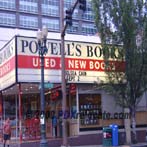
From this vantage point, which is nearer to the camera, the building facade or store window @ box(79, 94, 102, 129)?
the building facade

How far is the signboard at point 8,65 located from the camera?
2480 cm

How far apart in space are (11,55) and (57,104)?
224 inches

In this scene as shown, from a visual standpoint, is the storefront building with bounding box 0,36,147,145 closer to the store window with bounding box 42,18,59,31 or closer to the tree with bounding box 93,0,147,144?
the tree with bounding box 93,0,147,144

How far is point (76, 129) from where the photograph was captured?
1032 inches

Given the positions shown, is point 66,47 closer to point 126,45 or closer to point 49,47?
point 49,47

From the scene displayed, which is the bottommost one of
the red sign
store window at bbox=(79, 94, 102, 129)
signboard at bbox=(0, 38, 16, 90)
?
store window at bbox=(79, 94, 102, 129)

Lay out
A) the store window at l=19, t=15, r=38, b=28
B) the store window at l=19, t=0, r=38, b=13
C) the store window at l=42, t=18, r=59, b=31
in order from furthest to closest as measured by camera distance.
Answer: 1. the store window at l=42, t=18, r=59, b=31
2. the store window at l=19, t=0, r=38, b=13
3. the store window at l=19, t=15, r=38, b=28

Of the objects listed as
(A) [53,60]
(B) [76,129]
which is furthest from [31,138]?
(A) [53,60]

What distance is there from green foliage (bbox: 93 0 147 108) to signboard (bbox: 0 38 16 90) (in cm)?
512

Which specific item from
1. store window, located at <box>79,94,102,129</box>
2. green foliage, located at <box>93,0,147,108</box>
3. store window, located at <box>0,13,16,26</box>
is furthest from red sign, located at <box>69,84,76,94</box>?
store window, located at <box>0,13,16,26</box>

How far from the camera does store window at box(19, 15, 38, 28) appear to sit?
91625 millimetres

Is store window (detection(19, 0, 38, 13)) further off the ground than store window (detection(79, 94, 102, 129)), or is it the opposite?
store window (detection(19, 0, 38, 13))

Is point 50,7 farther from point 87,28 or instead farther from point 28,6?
point 87,28

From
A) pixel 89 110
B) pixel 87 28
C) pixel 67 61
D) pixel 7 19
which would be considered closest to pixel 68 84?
pixel 67 61
